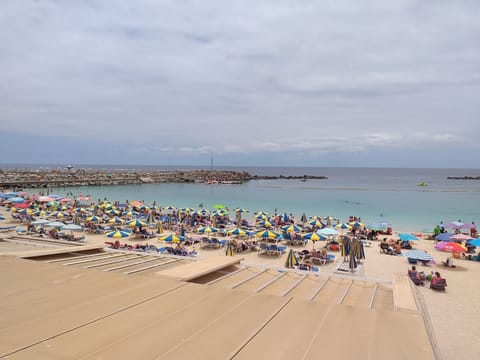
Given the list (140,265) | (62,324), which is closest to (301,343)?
(62,324)

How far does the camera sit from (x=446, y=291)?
12.4m

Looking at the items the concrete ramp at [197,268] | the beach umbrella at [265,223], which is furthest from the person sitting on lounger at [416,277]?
the beach umbrella at [265,223]

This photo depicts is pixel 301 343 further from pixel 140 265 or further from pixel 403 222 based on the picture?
pixel 403 222

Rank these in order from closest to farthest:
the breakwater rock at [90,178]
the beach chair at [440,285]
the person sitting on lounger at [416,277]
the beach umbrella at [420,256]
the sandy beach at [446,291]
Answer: the sandy beach at [446,291] < the beach chair at [440,285] < the person sitting on lounger at [416,277] < the beach umbrella at [420,256] < the breakwater rock at [90,178]

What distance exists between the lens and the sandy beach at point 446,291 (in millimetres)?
8156

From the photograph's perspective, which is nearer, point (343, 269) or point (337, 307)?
point (337, 307)

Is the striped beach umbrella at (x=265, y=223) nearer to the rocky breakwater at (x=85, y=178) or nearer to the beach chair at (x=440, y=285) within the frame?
the beach chair at (x=440, y=285)

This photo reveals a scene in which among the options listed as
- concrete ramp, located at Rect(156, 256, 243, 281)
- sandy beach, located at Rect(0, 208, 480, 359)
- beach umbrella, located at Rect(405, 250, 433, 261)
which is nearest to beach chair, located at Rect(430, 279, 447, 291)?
sandy beach, located at Rect(0, 208, 480, 359)

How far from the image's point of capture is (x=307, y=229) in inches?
979

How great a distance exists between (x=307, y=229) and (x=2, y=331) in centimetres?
2324

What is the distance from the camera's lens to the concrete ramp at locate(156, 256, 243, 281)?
4805 mm

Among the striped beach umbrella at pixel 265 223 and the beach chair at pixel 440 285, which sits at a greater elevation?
the striped beach umbrella at pixel 265 223

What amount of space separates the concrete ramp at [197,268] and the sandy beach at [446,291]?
65cm

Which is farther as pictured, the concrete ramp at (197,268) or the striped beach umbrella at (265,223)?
the striped beach umbrella at (265,223)
